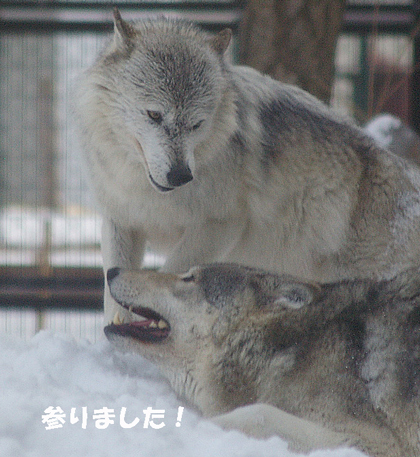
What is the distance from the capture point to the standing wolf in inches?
136

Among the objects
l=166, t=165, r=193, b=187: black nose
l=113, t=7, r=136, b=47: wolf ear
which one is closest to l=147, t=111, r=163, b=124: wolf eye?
l=166, t=165, r=193, b=187: black nose

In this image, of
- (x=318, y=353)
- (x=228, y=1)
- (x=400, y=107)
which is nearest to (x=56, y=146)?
(x=228, y=1)

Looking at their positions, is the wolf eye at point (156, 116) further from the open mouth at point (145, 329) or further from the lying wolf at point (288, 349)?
the open mouth at point (145, 329)

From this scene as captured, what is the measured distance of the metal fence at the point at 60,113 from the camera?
688 centimetres

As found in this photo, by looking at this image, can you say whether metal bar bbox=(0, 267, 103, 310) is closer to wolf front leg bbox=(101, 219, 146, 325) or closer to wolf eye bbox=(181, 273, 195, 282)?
wolf front leg bbox=(101, 219, 146, 325)

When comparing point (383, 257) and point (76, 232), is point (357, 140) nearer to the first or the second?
point (383, 257)

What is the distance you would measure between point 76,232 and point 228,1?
9.53ft

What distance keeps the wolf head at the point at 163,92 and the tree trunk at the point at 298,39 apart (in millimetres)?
3006

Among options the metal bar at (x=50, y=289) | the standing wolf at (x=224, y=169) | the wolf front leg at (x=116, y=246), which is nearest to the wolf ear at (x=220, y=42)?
the standing wolf at (x=224, y=169)

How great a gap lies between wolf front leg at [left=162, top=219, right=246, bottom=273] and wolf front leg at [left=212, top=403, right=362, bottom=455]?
1203 mm

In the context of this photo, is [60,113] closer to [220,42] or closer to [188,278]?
[220,42]

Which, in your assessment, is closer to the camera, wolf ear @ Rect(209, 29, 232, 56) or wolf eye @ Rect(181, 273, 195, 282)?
wolf eye @ Rect(181, 273, 195, 282)

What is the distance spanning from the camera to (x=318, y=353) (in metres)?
2.93

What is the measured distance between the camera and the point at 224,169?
12.3 ft
